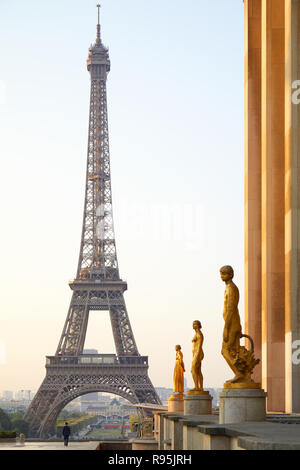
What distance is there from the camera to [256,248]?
33219 millimetres

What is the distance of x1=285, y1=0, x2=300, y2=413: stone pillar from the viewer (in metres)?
23.2

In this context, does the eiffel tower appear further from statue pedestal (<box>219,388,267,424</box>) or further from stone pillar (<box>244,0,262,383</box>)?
statue pedestal (<box>219,388,267,424</box>)

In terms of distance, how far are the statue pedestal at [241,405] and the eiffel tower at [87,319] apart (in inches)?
2788

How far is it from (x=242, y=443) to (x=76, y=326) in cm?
8477

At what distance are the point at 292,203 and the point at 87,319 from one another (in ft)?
239

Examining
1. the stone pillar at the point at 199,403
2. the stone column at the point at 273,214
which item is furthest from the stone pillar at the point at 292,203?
the stone column at the point at 273,214

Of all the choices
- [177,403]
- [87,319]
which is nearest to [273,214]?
[177,403]

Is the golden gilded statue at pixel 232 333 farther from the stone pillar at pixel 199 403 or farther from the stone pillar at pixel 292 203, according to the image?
the stone pillar at pixel 292 203

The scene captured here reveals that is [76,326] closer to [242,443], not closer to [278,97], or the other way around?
[278,97]

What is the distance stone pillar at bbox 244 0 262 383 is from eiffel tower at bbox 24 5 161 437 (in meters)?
54.2

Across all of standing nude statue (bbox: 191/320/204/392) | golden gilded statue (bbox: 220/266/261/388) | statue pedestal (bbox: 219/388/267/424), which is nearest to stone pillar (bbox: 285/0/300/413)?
standing nude statue (bbox: 191/320/204/392)

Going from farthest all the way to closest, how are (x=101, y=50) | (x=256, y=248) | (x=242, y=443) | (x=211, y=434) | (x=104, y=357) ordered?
(x=101, y=50) < (x=104, y=357) < (x=256, y=248) < (x=211, y=434) < (x=242, y=443)
